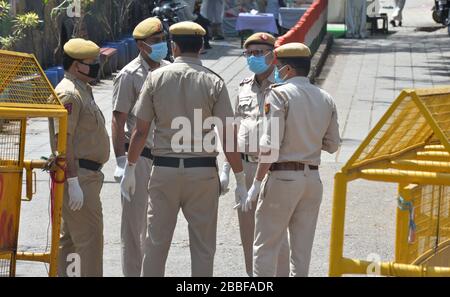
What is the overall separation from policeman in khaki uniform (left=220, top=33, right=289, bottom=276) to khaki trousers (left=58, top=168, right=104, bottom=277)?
1.05m

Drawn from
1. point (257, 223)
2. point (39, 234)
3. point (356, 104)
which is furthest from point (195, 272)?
point (356, 104)

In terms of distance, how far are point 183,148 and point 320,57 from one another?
52.4ft

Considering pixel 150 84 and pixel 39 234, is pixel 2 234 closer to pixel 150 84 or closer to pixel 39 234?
pixel 150 84

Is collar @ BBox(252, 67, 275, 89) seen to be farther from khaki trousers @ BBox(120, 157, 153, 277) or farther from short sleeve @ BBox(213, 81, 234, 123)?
short sleeve @ BBox(213, 81, 234, 123)

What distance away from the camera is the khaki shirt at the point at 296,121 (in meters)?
7.57

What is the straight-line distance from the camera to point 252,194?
7.86 m

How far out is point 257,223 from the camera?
775 cm

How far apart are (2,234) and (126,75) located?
220cm

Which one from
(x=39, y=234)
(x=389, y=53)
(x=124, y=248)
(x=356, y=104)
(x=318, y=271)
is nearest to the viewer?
(x=124, y=248)

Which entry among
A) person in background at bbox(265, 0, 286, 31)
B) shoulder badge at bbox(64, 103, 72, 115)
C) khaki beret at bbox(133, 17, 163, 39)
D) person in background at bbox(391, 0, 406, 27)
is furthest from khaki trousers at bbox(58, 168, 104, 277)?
person in background at bbox(391, 0, 406, 27)

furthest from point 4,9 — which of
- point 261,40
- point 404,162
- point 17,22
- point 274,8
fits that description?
point 404,162

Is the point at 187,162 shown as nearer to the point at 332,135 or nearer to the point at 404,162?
the point at 332,135

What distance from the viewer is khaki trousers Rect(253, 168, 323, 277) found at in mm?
7609

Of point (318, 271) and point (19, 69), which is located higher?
point (19, 69)
